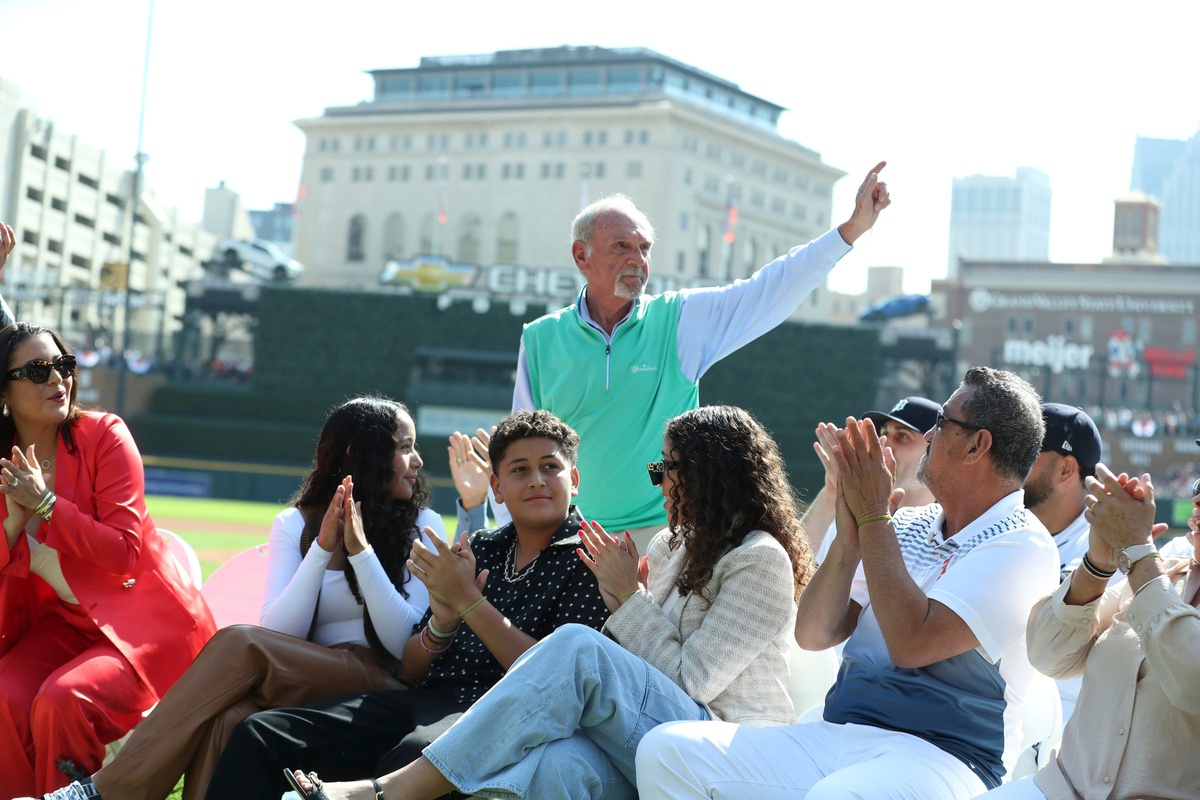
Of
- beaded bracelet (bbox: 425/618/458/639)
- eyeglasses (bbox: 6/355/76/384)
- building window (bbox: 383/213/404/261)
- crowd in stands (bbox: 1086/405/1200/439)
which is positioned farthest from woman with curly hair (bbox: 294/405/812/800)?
building window (bbox: 383/213/404/261)

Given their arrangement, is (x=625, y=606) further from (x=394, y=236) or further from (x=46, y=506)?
(x=394, y=236)

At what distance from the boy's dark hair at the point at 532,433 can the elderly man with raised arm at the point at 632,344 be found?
0.56 meters

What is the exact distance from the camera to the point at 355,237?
87.4m

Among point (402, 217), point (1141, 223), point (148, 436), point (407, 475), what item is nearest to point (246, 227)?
point (402, 217)

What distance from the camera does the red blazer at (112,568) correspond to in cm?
410

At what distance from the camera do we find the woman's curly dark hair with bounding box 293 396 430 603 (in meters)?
4.36

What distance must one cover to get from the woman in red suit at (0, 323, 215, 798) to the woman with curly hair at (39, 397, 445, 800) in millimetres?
317

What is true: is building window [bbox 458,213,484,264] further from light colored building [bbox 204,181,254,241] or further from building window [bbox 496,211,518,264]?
light colored building [bbox 204,181,254,241]

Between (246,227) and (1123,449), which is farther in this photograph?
(246,227)

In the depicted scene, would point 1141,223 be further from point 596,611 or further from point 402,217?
point 596,611

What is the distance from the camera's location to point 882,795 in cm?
298

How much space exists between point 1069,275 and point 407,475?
67004 millimetres

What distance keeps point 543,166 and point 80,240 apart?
100 feet

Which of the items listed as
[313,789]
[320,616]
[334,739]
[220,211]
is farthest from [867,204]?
[220,211]
